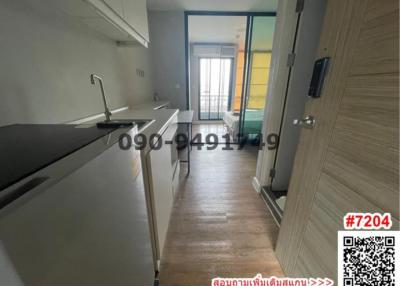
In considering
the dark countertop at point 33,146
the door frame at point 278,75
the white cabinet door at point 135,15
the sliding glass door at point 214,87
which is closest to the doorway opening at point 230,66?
the sliding glass door at point 214,87

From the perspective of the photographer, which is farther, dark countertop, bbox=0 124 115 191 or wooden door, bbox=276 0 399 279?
wooden door, bbox=276 0 399 279

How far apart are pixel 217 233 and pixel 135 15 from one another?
1971mm

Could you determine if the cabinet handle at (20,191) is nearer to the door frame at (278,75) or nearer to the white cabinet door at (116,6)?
the white cabinet door at (116,6)

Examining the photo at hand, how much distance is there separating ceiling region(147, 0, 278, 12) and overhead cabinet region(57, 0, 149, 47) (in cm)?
144

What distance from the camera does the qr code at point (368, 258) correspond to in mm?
623

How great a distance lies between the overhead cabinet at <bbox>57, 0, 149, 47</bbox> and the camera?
87 cm

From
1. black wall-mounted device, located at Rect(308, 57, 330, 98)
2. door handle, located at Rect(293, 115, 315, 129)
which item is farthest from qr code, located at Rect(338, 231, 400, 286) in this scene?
black wall-mounted device, located at Rect(308, 57, 330, 98)

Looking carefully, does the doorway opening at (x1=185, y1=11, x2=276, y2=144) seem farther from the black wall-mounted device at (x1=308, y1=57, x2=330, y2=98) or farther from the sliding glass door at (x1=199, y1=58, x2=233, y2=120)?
the black wall-mounted device at (x1=308, y1=57, x2=330, y2=98)

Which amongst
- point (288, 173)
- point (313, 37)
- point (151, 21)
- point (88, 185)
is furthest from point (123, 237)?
point (151, 21)

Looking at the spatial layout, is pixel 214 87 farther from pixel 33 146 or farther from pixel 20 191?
pixel 20 191

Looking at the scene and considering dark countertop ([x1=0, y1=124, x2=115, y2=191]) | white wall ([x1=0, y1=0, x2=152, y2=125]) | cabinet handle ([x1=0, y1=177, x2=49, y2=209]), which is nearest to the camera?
cabinet handle ([x1=0, y1=177, x2=49, y2=209])

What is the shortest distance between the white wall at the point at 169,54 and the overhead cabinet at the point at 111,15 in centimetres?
153

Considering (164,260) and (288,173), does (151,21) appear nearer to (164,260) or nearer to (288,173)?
(288,173)

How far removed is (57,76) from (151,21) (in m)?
2.63
